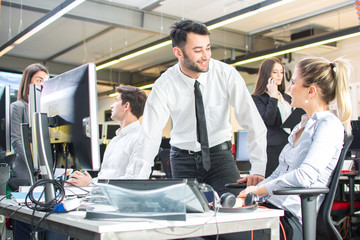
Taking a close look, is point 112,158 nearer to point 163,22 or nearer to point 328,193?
point 328,193

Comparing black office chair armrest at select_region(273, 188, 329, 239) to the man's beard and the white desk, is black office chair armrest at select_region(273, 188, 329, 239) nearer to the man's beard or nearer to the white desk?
the white desk

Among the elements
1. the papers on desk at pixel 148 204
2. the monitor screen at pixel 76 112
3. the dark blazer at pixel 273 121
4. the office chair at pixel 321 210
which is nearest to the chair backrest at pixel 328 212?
the office chair at pixel 321 210

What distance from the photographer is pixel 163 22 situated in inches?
320

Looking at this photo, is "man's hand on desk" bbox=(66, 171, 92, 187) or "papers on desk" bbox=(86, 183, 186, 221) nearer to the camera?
"papers on desk" bbox=(86, 183, 186, 221)

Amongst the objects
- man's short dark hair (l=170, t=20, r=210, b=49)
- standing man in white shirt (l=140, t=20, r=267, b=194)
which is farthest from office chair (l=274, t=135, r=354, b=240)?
man's short dark hair (l=170, t=20, r=210, b=49)

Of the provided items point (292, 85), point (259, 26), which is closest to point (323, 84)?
point (292, 85)

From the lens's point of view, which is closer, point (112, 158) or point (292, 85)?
point (292, 85)

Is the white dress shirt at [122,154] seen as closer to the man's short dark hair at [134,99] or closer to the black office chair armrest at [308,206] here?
the man's short dark hair at [134,99]

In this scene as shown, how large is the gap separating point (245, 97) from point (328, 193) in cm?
69

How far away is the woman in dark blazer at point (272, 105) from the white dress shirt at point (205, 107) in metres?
0.78

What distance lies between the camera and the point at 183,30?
2.21 meters

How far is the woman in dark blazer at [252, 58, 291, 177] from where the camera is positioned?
2.91 m

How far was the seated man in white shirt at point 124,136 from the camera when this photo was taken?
2559 mm

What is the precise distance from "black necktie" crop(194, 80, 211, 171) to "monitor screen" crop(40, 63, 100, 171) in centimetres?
71
